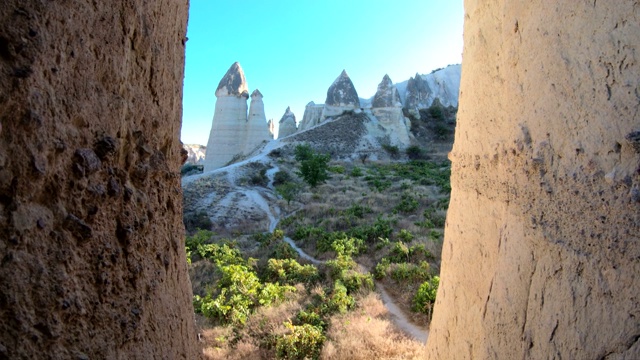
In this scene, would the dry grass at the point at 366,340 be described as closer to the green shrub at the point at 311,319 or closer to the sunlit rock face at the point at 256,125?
the green shrub at the point at 311,319

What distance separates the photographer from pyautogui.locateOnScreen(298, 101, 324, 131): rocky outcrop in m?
42.6

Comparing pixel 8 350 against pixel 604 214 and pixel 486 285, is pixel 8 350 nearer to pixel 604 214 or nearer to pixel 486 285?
pixel 604 214

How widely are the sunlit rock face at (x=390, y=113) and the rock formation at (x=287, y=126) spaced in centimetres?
900

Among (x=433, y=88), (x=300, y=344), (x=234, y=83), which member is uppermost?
(x=433, y=88)

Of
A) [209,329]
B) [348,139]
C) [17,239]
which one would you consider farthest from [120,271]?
[348,139]

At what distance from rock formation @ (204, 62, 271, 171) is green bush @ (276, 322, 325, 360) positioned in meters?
28.0

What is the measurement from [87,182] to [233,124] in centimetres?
3277

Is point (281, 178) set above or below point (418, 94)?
below

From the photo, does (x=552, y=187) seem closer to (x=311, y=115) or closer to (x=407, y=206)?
(x=407, y=206)

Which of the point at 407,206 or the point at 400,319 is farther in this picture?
the point at 407,206

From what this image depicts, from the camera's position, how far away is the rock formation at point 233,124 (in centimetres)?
3262

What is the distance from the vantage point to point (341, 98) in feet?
131

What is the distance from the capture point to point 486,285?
8.12 ft

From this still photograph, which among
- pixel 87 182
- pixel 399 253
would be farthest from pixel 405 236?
pixel 87 182
